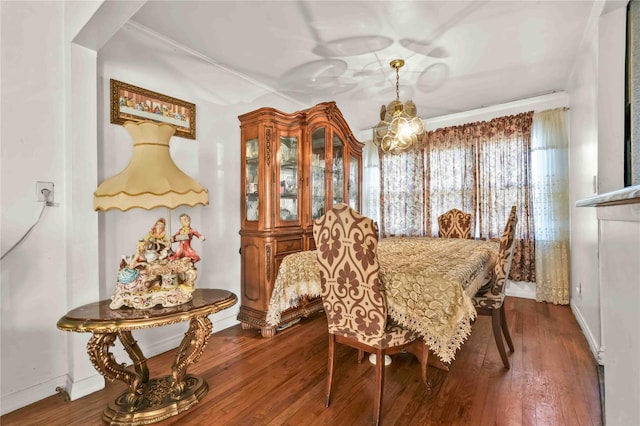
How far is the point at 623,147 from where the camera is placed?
1.84 metres

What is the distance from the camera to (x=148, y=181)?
1.58m

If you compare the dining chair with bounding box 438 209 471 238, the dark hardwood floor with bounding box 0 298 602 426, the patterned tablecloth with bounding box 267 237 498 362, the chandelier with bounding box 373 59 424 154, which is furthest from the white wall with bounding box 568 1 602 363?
the chandelier with bounding box 373 59 424 154

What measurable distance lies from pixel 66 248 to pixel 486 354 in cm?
308

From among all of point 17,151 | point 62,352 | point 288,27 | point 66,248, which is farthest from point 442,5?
point 62,352

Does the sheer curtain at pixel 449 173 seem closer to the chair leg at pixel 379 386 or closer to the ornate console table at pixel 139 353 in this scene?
the chair leg at pixel 379 386

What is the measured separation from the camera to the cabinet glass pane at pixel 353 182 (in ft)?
12.6

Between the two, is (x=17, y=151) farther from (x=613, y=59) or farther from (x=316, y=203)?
(x=613, y=59)

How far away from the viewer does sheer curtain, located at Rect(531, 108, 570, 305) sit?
11.4 ft

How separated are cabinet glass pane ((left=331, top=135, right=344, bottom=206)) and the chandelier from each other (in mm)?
769

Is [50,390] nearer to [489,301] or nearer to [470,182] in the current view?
[489,301]

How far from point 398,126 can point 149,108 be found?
2.09 m

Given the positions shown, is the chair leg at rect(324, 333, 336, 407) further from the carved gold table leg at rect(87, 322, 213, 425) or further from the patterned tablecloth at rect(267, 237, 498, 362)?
the carved gold table leg at rect(87, 322, 213, 425)

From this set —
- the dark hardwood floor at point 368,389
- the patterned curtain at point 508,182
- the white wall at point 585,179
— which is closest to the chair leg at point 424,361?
the dark hardwood floor at point 368,389

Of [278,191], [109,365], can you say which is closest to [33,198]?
[109,365]
